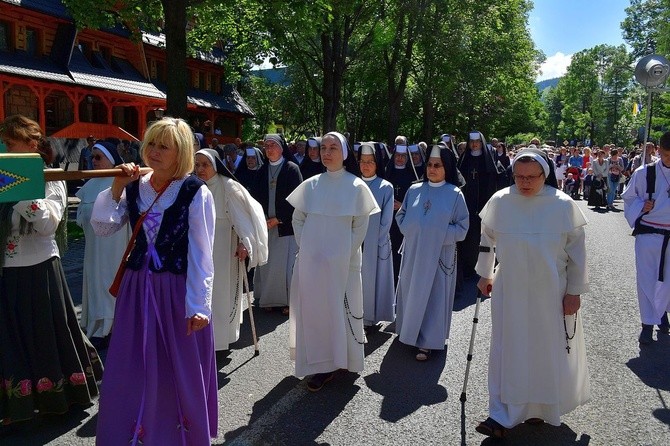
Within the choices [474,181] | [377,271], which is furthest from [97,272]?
[474,181]

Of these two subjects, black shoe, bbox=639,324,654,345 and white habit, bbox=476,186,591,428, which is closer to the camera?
white habit, bbox=476,186,591,428

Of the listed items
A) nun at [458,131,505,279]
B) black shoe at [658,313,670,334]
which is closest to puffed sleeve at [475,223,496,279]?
black shoe at [658,313,670,334]

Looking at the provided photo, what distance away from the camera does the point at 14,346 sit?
4094 millimetres

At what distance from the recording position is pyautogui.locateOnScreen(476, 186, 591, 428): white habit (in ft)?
13.5

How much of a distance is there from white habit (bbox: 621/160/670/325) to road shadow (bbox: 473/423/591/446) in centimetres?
270

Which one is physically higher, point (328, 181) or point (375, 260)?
point (328, 181)

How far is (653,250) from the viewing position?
6398 millimetres

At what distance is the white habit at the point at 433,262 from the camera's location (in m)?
5.92

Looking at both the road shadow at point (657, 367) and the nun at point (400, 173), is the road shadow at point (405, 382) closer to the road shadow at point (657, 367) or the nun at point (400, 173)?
the road shadow at point (657, 367)

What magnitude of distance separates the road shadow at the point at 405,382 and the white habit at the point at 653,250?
2371 millimetres

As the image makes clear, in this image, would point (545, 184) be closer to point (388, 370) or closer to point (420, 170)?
point (388, 370)

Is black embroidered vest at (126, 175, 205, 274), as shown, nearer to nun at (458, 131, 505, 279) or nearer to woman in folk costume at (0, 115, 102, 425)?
woman in folk costume at (0, 115, 102, 425)

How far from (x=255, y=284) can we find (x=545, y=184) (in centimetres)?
478

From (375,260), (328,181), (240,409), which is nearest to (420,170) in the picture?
(375,260)
